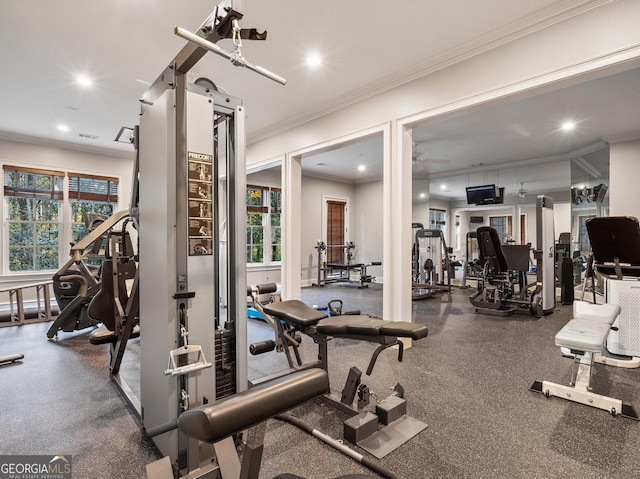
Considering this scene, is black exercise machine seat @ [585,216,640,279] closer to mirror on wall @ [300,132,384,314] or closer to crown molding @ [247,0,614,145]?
crown molding @ [247,0,614,145]

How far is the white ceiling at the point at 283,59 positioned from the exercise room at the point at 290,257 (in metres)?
0.03

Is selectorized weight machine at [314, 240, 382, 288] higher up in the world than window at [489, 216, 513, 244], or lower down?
lower down

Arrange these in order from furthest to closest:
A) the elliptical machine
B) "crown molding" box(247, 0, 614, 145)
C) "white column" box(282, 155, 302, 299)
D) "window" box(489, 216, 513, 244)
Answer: "window" box(489, 216, 513, 244)
"white column" box(282, 155, 302, 299)
the elliptical machine
"crown molding" box(247, 0, 614, 145)

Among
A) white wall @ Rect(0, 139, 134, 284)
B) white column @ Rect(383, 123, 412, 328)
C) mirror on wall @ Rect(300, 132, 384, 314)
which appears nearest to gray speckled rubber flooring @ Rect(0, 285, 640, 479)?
white column @ Rect(383, 123, 412, 328)

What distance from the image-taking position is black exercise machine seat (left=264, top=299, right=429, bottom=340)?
192 cm

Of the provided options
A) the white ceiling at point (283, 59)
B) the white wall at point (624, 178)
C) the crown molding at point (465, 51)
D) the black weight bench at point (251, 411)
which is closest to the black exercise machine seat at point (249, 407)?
the black weight bench at point (251, 411)

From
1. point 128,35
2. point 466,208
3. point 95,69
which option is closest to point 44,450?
point 128,35

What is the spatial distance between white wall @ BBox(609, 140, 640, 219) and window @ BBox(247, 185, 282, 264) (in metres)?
6.54

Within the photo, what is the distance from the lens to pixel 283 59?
3.33 meters

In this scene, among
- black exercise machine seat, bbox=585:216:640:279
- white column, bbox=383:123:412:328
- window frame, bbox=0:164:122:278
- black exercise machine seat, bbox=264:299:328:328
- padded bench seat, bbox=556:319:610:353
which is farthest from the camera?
window frame, bbox=0:164:122:278

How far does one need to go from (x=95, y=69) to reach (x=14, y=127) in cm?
295

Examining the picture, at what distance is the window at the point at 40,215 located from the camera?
562cm

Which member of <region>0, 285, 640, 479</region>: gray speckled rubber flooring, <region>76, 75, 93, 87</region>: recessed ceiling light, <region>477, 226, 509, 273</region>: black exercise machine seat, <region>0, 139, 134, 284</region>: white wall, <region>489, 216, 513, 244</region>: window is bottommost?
<region>0, 285, 640, 479</region>: gray speckled rubber flooring

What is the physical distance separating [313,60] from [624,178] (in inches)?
225
